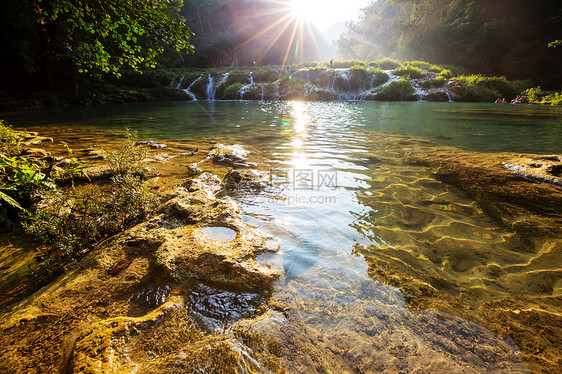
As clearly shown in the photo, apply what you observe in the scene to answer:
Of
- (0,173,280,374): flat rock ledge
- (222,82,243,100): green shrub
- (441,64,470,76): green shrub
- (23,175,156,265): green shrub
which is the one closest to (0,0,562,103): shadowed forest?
(23,175,156,265): green shrub

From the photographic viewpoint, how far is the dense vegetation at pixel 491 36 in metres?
33.9

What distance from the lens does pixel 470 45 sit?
40.2 meters

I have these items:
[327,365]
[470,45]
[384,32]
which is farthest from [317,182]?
[384,32]

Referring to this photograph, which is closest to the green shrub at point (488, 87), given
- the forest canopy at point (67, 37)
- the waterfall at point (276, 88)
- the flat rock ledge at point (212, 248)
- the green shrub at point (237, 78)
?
the waterfall at point (276, 88)

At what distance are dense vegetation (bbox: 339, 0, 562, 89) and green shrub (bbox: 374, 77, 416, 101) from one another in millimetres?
15140

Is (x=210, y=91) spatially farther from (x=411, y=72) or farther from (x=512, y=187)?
(x=512, y=187)

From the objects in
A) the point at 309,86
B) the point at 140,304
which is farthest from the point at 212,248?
the point at 309,86

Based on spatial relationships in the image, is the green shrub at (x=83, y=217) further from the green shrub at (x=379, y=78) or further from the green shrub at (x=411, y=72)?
the green shrub at (x=411, y=72)

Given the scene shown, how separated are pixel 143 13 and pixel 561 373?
722cm

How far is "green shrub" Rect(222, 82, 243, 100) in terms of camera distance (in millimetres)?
28656

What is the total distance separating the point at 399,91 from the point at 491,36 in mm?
27858

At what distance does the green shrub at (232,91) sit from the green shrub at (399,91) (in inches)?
671

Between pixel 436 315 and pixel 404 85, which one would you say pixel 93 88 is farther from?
pixel 404 85

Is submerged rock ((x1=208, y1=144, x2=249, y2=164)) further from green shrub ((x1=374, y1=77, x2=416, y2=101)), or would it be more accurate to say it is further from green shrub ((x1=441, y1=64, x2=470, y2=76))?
green shrub ((x1=441, y1=64, x2=470, y2=76))
